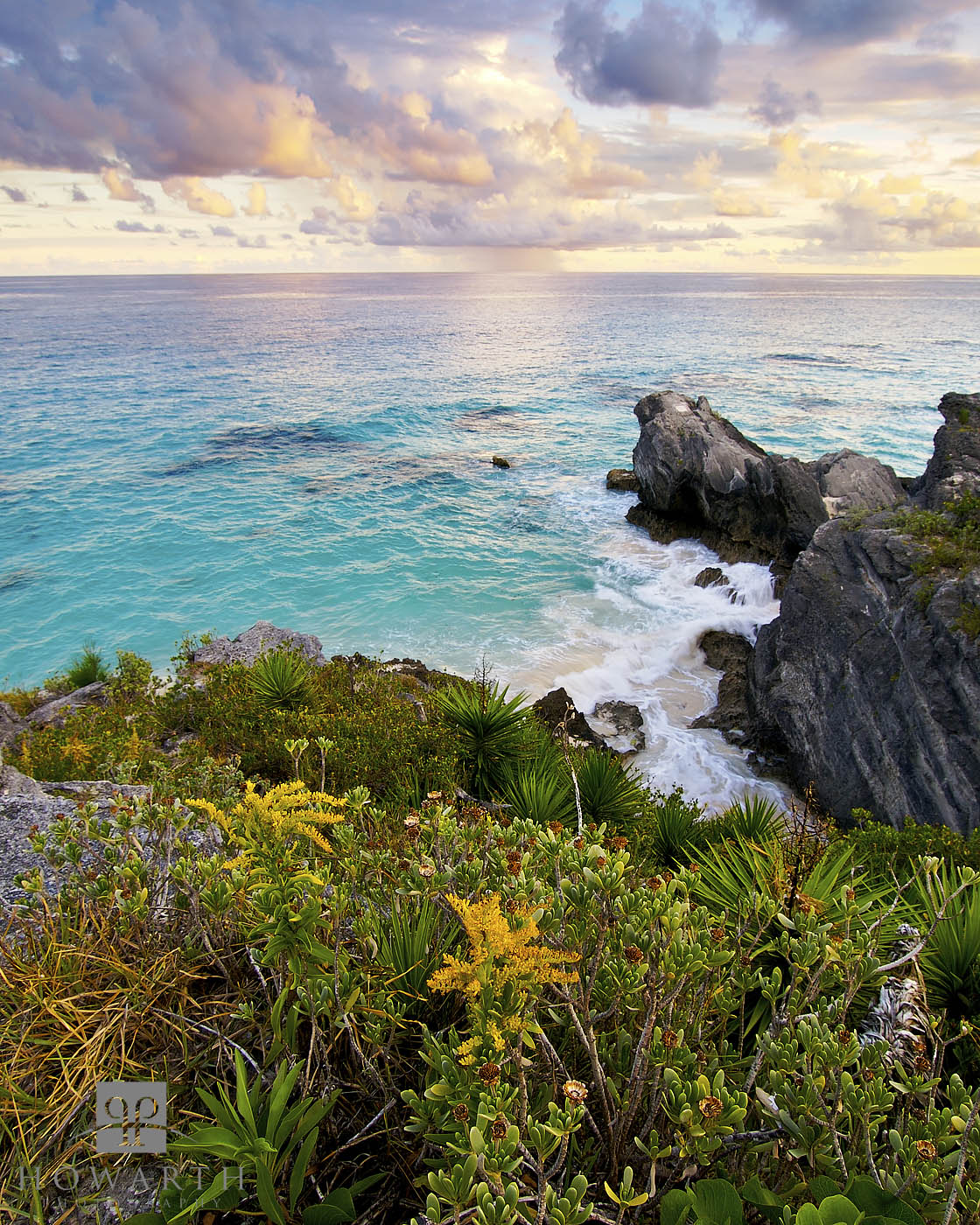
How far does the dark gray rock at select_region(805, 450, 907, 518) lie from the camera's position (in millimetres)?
21953

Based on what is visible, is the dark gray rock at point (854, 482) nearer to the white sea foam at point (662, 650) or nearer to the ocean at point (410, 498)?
the white sea foam at point (662, 650)

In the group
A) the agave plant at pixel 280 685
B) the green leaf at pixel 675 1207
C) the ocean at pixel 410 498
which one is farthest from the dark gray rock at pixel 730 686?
the green leaf at pixel 675 1207

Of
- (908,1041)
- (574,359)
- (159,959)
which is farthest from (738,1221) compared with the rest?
(574,359)

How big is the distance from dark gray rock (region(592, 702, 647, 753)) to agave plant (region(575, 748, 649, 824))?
6.55 m

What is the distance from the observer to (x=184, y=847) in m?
3.13

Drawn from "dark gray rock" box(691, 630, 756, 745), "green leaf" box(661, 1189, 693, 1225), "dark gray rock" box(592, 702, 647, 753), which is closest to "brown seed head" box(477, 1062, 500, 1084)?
"green leaf" box(661, 1189, 693, 1225)

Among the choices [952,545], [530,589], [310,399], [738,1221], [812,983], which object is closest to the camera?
[738,1221]

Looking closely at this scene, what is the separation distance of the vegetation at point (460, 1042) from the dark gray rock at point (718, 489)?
2010 cm

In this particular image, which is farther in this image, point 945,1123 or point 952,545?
point 952,545

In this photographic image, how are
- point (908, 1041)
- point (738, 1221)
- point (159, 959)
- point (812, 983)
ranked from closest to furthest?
point (738, 1221) < point (812, 983) < point (908, 1041) < point (159, 959)

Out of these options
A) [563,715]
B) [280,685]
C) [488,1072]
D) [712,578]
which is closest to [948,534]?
[563,715]

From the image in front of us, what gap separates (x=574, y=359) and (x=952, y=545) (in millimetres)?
64815

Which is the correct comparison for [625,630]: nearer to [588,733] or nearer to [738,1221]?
[588,733]

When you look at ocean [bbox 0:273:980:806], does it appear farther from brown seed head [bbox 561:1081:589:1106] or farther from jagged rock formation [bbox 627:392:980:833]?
brown seed head [bbox 561:1081:589:1106]
